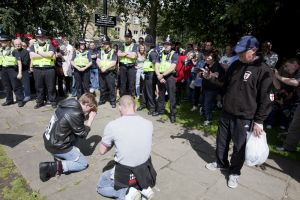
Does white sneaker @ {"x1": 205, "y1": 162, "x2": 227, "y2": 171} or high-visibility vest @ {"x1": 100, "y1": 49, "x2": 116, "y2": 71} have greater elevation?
high-visibility vest @ {"x1": 100, "y1": 49, "x2": 116, "y2": 71}

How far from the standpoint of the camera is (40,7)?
14.8 m

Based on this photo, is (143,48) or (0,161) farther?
(143,48)

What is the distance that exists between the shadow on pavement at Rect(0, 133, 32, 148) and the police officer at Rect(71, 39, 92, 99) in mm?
2823

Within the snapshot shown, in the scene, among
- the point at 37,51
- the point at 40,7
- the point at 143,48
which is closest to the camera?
the point at 37,51

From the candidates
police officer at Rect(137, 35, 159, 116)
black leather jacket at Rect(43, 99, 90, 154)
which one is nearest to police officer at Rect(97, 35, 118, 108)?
police officer at Rect(137, 35, 159, 116)

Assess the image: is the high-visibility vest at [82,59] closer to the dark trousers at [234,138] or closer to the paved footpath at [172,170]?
the paved footpath at [172,170]

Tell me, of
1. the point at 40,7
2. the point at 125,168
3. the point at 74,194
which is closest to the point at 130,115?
the point at 125,168

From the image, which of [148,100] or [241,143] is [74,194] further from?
[148,100]

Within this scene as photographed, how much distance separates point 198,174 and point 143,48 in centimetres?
505

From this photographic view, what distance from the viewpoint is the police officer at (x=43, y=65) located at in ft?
23.5

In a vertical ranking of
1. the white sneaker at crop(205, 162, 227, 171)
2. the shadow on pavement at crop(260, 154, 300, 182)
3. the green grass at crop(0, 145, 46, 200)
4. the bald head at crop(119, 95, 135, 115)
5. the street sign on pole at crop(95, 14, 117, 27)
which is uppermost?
the street sign on pole at crop(95, 14, 117, 27)

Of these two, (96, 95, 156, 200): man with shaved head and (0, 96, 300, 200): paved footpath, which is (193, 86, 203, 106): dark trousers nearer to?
(0, 96, 300, 200): paved footpath

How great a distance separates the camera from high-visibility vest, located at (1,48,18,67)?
744 cm

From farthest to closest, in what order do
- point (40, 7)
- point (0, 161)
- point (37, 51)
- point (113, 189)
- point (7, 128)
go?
1. point (40, 7)
2. point (37, 51)
3. point (7, 128)
4. point (0, 161)
5. point (113, 189)
